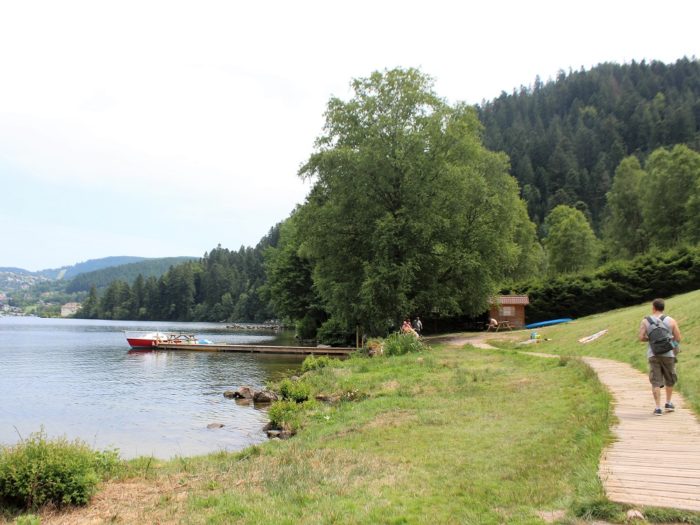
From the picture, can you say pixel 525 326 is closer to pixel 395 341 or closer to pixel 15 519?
pixel 395 341

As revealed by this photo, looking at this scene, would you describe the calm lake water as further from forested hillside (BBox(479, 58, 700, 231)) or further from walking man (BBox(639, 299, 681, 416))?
forested hillside (BBox(479, 58, 700, 231))

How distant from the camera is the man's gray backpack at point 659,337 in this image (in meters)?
10.2

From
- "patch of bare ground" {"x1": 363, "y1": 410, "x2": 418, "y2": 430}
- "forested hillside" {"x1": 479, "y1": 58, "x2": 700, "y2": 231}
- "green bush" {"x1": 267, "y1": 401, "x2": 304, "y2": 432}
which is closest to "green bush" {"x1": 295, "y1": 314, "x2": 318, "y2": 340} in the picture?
"green bush" {"x1": 267, "y1": 401, "x2": 304, "y2": 432}

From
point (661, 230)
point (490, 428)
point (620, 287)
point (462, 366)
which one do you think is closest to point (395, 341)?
point (462, 366)

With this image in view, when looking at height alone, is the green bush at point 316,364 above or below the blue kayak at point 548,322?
below

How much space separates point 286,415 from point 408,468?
29.3 ft

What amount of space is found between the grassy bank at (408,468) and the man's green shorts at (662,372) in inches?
42.1

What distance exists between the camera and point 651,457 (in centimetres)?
724

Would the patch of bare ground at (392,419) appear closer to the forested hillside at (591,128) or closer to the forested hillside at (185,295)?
the forested hillside at (591,128)

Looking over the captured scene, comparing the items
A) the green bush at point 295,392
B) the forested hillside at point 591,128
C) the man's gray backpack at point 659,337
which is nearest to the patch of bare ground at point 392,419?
the man's gray backpack at point 659,337

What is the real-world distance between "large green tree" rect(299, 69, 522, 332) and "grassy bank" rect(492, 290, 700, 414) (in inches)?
336

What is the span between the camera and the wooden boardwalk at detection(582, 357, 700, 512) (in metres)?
5.86

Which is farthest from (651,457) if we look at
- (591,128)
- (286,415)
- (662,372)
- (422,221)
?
(591,128)

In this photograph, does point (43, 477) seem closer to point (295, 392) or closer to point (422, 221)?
point (295, 392)
